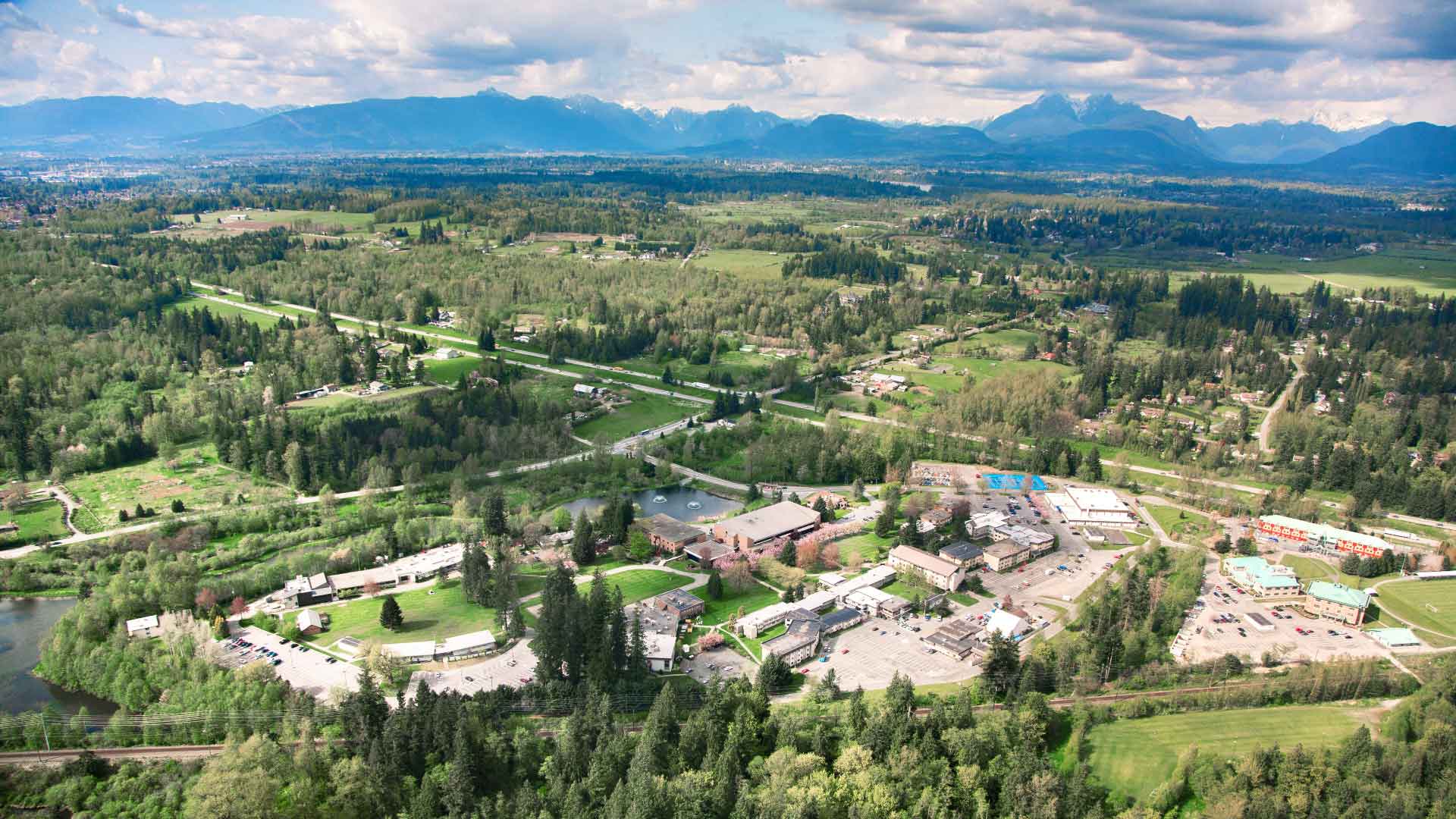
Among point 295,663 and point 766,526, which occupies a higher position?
point 766,526

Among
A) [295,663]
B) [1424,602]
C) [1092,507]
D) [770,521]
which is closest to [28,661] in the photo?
[295,663]

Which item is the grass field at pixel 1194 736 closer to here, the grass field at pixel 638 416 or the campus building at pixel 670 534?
the campus building at pixel 670 534

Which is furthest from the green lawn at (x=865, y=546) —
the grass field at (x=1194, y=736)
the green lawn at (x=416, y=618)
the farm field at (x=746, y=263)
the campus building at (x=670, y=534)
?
the farm field at (x=746, y=263)

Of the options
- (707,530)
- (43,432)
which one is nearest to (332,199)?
(43,432)

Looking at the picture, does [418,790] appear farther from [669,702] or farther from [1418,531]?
[1418,531]

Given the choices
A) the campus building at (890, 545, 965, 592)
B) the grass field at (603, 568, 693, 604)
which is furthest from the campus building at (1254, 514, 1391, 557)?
the grass field at (603, 568, 693, 604)

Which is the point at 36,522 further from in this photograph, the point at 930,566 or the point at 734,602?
the point at 930,566
